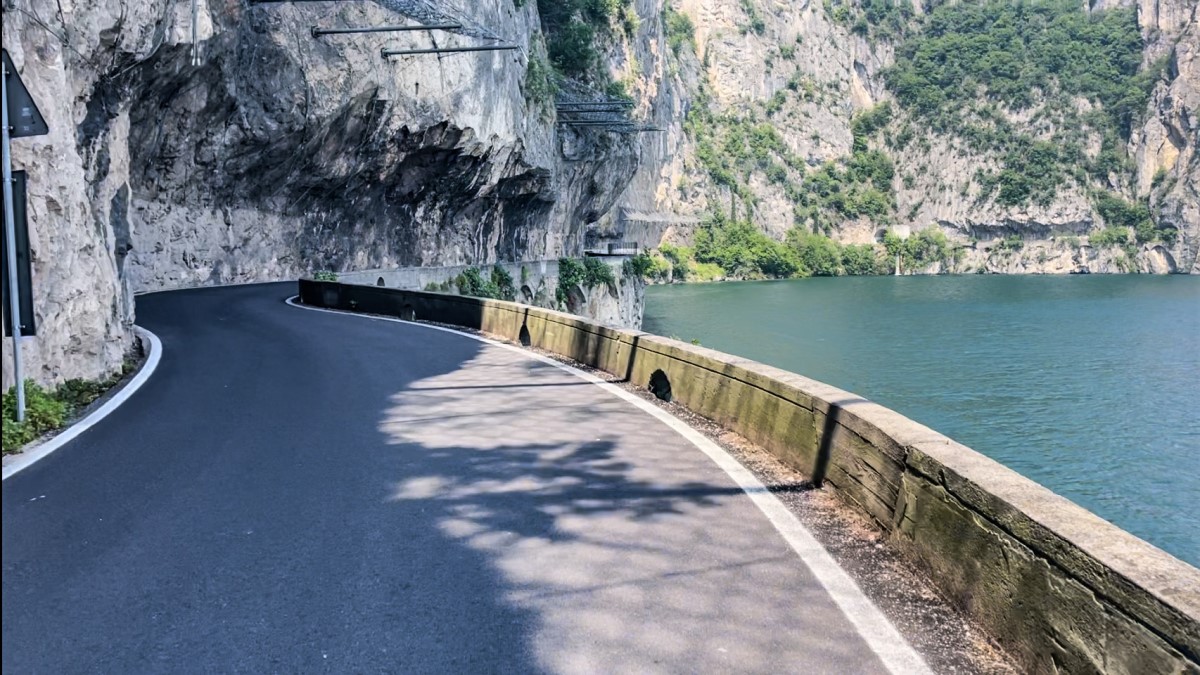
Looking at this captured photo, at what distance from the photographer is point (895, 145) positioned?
166 m

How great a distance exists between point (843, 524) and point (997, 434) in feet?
73.8

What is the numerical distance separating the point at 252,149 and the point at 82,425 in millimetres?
27358

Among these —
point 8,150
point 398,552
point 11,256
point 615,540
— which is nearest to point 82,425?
point 11,256

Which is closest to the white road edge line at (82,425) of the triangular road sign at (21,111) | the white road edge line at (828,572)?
the triangular road sign at (21,111)

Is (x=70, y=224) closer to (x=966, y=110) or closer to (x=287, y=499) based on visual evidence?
(x=287, y=499)

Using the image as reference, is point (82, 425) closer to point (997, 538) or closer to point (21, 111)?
point (21, 111)

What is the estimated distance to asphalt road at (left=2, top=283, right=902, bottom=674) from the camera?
3.39 meters

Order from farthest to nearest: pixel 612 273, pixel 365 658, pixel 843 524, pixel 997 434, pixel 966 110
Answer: pixel 966 110, pixel 612 273, pixel 997 434, pixel 843 524, pixel 365 658

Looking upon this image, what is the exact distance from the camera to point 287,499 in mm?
5402

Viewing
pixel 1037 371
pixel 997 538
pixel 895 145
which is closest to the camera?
pixel 997 538

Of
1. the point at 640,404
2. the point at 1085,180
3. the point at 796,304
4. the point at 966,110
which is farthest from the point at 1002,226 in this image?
the point at 640,404

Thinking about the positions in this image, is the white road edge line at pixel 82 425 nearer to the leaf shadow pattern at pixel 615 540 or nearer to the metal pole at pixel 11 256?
the metal pole at pixel 11 256

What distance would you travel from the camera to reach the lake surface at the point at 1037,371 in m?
20.8

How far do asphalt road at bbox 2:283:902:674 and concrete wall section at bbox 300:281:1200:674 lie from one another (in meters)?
0.58
